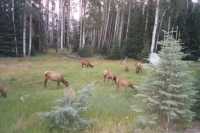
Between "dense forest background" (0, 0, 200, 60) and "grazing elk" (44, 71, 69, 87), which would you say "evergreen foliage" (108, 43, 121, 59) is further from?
"grazing elk" (44, 71, 69, 87)

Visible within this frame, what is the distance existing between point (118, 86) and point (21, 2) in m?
20.2

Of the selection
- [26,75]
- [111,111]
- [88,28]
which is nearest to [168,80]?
[111,111]

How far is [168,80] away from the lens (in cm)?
711

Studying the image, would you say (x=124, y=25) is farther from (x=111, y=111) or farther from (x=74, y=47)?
(x=111, y=111)

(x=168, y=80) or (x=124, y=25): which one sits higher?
(x=124, y=25)

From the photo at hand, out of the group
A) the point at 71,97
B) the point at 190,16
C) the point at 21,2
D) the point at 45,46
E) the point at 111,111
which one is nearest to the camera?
the point at 71,97

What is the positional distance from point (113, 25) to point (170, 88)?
101 feet

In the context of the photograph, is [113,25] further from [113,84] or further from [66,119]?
[66,119]

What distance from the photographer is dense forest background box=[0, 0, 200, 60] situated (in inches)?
1114

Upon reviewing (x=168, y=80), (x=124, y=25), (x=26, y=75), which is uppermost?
(x=124, y=25)

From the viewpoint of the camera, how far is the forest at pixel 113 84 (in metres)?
7.08

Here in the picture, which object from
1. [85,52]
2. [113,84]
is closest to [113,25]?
[85,52]

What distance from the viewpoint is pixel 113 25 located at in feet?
122

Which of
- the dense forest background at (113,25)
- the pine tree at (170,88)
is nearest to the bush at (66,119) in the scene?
the pine tree at (170,88)
